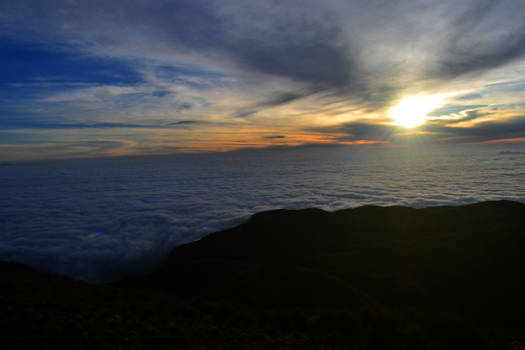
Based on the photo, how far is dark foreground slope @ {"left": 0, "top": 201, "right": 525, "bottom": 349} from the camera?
6590mm

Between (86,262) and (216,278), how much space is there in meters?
12.8

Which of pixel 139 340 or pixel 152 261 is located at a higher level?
pixel 139 340

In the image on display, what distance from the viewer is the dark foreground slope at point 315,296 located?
659 centimetres

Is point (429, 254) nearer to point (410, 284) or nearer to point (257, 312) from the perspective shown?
point (410, 284)

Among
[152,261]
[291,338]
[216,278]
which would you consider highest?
[291,338]

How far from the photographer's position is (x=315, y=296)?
36.4ft

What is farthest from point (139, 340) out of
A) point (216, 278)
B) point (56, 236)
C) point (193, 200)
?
point (193, 200)

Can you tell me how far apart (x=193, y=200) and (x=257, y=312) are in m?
36.2

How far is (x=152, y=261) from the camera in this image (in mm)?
20188

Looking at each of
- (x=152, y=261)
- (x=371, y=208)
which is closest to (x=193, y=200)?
(x=152, y=261)

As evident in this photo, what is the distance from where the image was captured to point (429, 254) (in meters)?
15.2

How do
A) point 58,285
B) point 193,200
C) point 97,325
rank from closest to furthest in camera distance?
1. point 97,325
2. point 58,285
3. point 193,200

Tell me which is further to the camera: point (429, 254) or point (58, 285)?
point (429, 254)

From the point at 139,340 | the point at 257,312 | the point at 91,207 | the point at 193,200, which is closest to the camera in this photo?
the point at 139,340
